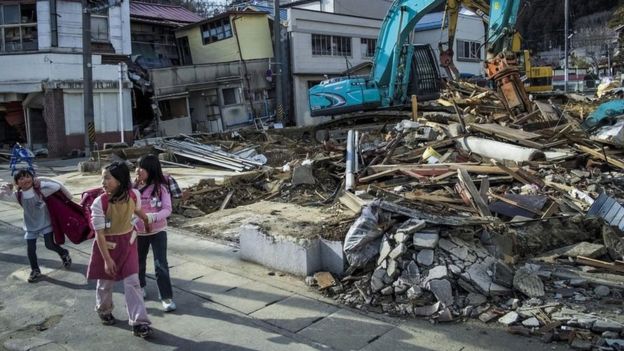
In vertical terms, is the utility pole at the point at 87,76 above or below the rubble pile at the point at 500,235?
above

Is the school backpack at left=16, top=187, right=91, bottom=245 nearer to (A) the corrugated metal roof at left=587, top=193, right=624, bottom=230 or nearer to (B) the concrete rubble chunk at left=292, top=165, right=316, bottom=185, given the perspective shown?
(B) the concrete rubble chunk at left=292, top=165, right=316, bottom=185

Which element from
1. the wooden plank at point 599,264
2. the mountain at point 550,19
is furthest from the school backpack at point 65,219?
the mountain at point 550,19

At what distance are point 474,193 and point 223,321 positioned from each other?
4.31 metres

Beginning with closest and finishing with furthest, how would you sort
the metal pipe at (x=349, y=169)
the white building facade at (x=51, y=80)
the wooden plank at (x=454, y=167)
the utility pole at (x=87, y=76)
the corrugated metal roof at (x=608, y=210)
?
the corrugated metal roof at (x=608, y=210), the wooden plank at (x=454, y=167), the metal pipe at (x=349, y=169), the utility pole at (x=87, y=76), the white building facade at (x=51, y=80)

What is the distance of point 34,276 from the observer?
647 cm

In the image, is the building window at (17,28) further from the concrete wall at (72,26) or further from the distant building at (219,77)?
the distant building at (219,77)

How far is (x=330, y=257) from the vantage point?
6.10m

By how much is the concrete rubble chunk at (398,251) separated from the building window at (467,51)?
38180mm

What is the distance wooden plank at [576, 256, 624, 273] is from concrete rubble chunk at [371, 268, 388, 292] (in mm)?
2310

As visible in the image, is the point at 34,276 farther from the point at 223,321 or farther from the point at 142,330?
the point at 223,321

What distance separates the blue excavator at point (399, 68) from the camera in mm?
16875

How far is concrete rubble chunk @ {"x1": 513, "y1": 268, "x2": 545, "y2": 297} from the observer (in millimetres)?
5242

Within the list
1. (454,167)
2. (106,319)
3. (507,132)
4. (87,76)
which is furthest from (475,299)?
(87,76)

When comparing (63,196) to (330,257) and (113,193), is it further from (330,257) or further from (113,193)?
(330,257)
